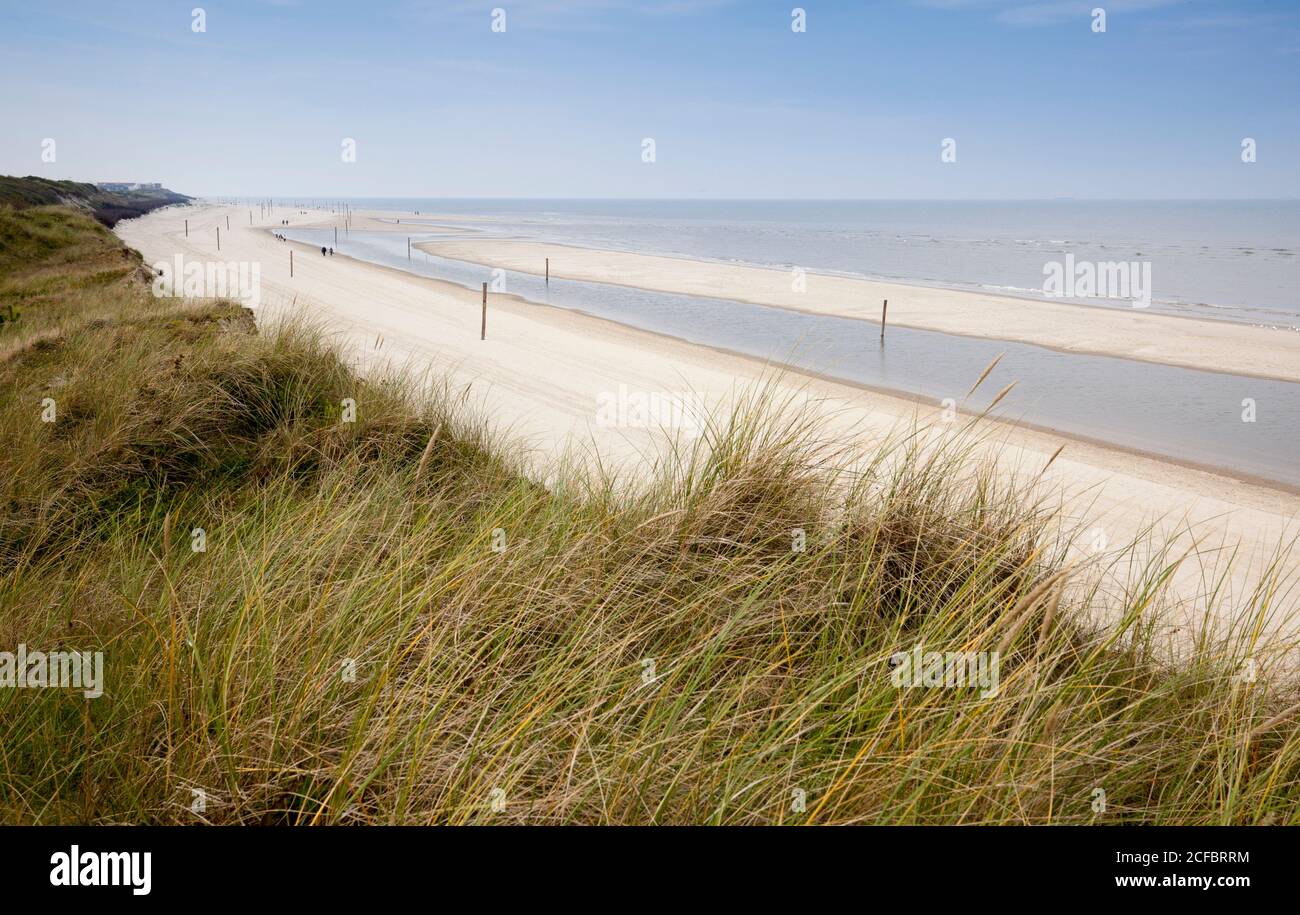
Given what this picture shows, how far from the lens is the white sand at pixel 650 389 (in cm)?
1095

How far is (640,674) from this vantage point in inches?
135

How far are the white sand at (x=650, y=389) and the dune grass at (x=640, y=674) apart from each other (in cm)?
80

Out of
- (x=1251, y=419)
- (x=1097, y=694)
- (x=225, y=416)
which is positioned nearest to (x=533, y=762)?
(x=1097, y=694)

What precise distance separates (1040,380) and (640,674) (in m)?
22.9

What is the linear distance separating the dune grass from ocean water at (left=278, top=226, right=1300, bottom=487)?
6.72 metres

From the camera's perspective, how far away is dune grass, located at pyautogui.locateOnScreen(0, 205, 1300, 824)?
2.78 meters
